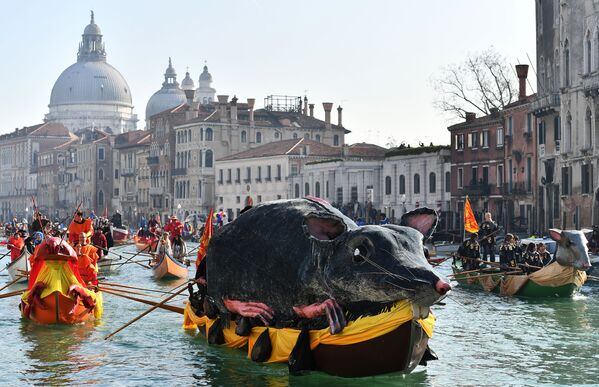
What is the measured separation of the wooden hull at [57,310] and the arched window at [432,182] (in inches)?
2102

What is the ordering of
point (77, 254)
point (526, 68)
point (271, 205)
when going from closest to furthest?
point (271, 205) < point (77, 254) < point (526, 68)

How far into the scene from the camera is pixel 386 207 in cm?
8244

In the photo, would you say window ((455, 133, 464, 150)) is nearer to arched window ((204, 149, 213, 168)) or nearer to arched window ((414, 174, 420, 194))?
arched window ((414, 174, 420, 194))

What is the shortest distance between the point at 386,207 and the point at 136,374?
209 feet

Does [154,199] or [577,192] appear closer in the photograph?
[577,192]

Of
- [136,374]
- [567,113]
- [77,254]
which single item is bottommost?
[136,374]

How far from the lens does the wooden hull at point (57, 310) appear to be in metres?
23.8

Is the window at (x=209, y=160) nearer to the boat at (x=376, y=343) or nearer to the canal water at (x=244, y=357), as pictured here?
the canal water at (x=244, y=357)

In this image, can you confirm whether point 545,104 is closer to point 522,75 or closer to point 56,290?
point 522,75

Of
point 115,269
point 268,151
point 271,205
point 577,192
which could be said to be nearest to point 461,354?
point 271,205

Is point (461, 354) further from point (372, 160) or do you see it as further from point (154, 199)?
point (154, 199)

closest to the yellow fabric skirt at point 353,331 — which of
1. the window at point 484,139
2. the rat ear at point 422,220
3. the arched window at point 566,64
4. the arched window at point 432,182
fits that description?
the rat ear at point 422,220

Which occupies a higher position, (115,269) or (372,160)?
(372,160)

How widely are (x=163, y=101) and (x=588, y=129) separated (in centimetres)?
12905
